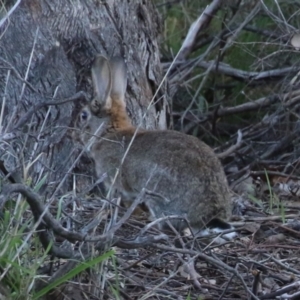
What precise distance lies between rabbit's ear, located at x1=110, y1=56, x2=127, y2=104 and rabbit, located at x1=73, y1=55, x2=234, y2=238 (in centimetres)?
11

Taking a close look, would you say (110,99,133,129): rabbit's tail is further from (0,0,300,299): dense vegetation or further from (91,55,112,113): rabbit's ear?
(0,0,300,299): dense vegetation

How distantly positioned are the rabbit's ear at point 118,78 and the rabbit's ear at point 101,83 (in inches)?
2.1

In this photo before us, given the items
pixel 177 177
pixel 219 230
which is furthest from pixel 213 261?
pixel 177 177

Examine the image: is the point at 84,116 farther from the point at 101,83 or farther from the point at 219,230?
the point at 219,230

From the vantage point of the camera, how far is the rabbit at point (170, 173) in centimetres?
523

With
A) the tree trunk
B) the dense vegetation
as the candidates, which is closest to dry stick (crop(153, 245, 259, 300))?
the dense vegetation

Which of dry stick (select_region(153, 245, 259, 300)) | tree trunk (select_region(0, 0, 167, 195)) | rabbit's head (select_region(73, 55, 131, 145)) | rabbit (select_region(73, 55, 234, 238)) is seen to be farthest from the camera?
rabbit's head (select_region(73, 55, 131, 145))

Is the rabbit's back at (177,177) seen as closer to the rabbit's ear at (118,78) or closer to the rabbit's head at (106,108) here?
the rabbit's head at (106,108)

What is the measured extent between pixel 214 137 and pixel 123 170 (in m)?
2.61

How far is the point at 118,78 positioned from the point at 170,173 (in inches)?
46.4

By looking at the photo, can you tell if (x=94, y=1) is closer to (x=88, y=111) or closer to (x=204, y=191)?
(x=88, y=111)

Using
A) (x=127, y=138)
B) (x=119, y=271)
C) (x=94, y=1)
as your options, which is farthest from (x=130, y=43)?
(x=119, y=271)

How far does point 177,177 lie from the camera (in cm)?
532

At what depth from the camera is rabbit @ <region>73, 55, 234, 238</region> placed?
17.2 ft
